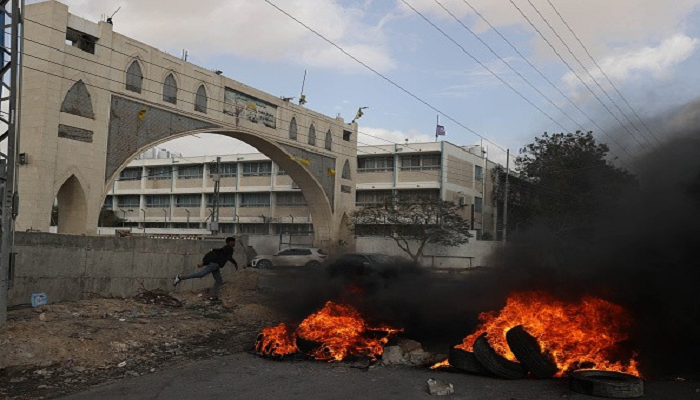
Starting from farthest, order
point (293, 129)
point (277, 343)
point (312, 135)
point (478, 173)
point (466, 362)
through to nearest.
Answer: point (478, 173) → point (312, 135) → point (293, 129) → point (277, 343) → point (466, 362)

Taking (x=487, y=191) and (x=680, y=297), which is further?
(x=487, y=191)

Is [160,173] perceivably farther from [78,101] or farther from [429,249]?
[78,101]

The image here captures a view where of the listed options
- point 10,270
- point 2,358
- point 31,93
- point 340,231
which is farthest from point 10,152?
point 340,231

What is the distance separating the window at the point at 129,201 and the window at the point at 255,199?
15936 millimetres

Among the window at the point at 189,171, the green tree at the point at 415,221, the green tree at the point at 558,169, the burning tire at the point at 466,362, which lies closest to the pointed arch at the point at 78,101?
the burning tire at the point at 466,362

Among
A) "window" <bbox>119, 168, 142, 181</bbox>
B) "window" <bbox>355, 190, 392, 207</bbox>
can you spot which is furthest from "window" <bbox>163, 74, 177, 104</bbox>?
"window" <bbox>119, 168, 142, 181</bbox>

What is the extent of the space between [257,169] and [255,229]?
5.71 meters

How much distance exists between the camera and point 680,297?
24.2ft

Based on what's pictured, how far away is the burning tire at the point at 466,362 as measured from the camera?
23.0 ft

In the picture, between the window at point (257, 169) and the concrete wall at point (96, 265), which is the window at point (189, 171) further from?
the concrete wall at point (96, 265)

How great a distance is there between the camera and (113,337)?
848 cm

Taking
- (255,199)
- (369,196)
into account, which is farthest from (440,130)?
(255,199)

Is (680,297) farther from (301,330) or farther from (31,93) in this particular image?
(31,93)

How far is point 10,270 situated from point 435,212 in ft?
103
